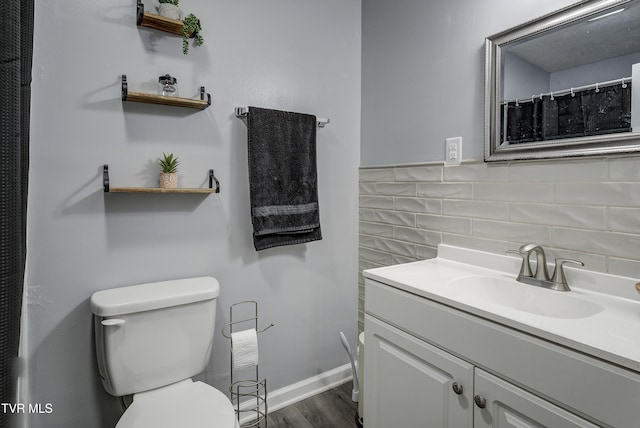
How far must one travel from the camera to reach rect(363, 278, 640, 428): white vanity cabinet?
0.73m

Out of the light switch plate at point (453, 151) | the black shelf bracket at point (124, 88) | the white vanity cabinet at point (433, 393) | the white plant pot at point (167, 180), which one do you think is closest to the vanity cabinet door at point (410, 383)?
the white vanity cabinet at point (433, 393)

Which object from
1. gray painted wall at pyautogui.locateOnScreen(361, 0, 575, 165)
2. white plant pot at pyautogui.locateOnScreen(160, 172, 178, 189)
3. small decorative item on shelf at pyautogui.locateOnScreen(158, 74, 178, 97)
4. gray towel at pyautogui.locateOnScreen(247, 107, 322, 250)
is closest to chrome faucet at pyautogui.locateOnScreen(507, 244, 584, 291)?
gray painted wall at pyautogui.locateOnScreen(361, 0, 575, 165)

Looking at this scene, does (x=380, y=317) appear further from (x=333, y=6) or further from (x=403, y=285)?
(x=333, y=6)

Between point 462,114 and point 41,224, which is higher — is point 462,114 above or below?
above

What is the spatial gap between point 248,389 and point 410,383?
0.94 meters

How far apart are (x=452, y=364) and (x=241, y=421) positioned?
1.20 m

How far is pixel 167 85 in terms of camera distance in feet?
4.56

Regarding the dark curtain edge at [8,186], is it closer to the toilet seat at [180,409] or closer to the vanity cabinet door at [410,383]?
the toilet seat at [180,409]

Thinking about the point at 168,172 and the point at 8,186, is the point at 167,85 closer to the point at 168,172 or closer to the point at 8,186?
the point at 168,172

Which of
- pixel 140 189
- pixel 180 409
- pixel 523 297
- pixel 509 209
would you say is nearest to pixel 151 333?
pixel 180 409

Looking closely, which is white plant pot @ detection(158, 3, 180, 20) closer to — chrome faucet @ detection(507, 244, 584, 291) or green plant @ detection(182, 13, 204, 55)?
green plant @ detection(182, 13, 204, 55)

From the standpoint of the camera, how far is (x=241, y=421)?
5.52 ft

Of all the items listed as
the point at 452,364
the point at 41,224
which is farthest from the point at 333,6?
the point at 452,364

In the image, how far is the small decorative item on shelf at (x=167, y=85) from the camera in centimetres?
139
